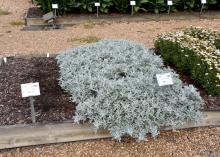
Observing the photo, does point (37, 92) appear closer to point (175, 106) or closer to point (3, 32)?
point (175, 106)

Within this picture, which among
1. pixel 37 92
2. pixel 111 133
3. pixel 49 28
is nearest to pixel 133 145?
pixel 111 133

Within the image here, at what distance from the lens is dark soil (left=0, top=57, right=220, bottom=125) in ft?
13.8

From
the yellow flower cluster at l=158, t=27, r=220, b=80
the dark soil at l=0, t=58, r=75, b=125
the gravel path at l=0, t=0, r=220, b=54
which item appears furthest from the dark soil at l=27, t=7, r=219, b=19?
the dark soil at l=0, t=58, r=75, b=125

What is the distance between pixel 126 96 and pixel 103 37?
3791 mm

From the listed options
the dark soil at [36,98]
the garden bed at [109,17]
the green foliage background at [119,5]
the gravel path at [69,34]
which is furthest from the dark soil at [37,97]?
the green foliage background at [119,5]

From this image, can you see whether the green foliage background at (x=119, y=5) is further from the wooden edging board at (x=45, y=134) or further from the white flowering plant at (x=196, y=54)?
the wooden edging board at (x=45, y=134)

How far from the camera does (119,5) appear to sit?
9.10 meters

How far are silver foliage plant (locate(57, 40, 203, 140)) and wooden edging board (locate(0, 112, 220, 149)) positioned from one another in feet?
0.39

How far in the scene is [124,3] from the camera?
9055 mm

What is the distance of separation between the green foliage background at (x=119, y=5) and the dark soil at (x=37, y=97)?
345 centimetres

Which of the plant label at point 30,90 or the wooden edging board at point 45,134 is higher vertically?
the plant label at point 30,90

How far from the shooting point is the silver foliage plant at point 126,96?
4.03 m

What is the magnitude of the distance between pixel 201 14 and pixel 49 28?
Answer: 12.6ft

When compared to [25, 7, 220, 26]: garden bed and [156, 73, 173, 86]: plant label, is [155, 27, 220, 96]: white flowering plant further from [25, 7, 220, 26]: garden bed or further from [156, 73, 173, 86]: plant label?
[25, 7, 220, 26]: garden bed
